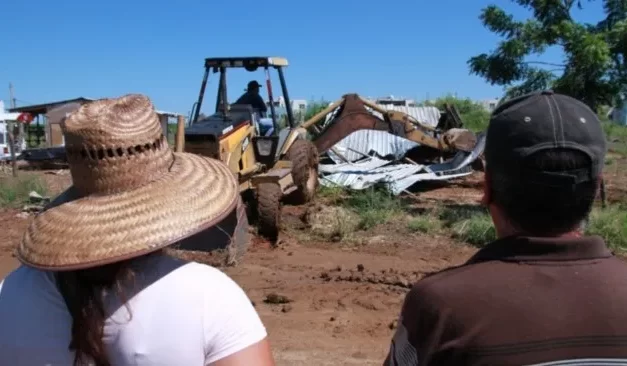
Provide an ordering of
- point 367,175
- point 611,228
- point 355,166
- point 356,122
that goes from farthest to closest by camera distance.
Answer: point 355,166
point 367,175
point 356,122
point 611,228

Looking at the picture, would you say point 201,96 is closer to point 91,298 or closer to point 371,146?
point 371,146

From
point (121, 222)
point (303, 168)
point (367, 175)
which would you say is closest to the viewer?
point (121, 222)

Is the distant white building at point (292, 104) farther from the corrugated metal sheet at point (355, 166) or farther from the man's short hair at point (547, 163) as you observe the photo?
the man's short hair at point (547, 163)

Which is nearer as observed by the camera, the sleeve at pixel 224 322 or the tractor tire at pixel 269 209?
the sleeve at pixel 224 322

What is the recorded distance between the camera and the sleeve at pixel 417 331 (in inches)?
60.9

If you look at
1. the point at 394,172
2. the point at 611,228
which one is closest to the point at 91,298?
the point at 611,228

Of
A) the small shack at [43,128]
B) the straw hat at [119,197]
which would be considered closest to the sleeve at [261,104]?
the straw hat at [119,197]

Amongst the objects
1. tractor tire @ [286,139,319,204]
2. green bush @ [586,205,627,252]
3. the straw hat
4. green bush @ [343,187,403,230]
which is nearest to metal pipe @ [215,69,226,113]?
tractor tire @ [286,139,319,204]

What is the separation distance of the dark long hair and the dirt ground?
408 centimetres

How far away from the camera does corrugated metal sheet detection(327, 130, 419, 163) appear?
57.4 feet

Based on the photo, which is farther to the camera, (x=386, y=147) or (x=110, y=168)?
(x=386, y=147)

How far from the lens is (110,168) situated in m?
1.91

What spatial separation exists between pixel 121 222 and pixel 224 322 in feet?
1.19

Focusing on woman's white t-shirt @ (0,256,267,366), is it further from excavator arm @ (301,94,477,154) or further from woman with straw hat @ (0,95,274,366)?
excavator arm @ (301,94,477,154)
